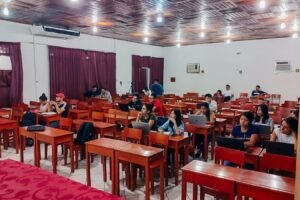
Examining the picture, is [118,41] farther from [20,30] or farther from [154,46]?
[20,30]

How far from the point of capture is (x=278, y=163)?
9.29 feet

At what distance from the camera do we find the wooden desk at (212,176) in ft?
8.08

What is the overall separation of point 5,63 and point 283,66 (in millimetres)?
10216

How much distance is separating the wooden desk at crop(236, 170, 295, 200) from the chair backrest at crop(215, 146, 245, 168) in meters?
0.43

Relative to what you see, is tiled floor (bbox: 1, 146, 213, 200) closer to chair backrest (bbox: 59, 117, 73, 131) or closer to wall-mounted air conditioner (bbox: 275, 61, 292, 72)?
chair backrest (bbox: 59, 117, 73, 131)

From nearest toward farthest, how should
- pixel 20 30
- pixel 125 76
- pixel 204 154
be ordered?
pixel 204 154 → pixel 20 30 → pixel 125 76

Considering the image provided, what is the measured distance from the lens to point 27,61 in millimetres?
8305

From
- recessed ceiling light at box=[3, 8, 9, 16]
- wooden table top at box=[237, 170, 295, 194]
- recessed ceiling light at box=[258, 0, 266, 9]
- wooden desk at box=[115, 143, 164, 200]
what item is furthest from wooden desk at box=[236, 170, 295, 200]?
recessed ceiling light at box=[3, 8, 9, 16]

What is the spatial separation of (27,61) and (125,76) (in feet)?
15.1

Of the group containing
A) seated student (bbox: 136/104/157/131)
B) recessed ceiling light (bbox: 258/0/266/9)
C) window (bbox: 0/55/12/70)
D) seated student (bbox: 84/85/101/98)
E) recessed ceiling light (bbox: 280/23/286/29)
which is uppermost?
recessed ceiling light (bbox: 280/23/286/29)

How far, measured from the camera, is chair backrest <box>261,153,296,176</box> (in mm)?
2754

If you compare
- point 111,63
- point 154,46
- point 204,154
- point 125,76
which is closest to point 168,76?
point 154,46

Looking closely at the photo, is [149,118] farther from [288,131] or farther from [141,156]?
[288,131]

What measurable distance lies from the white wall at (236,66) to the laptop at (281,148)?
862cm
